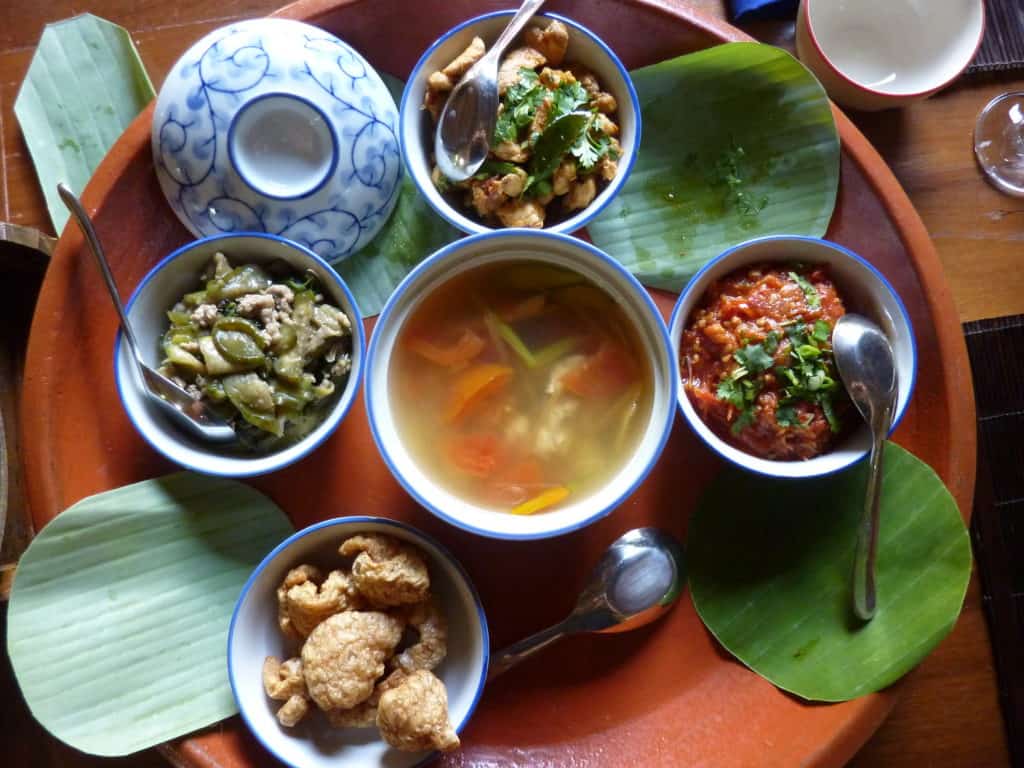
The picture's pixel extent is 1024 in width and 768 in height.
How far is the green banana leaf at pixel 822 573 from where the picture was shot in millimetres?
1723

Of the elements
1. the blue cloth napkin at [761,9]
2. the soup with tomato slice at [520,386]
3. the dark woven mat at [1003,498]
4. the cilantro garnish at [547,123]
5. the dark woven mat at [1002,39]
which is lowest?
the dark woven mat at [1003,498]

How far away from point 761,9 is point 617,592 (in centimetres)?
141

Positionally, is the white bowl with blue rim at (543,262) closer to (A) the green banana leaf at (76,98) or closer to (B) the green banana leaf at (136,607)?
(B) the green banana leaf at (136,607)

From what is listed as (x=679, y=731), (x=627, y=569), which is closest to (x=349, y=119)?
(x=627, y=569)

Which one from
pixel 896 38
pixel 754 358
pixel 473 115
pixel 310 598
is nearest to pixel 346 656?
pixel 310 598

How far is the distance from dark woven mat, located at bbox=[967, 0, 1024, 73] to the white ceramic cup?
8 cm

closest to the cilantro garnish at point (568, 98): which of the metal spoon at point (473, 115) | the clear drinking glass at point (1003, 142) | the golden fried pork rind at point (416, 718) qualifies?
the metal spoon at point (473, 115)

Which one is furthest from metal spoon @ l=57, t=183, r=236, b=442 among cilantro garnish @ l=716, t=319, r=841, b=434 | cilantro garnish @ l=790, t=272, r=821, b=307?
cilantro garnish @ l=790, t=272, r=821, b=307

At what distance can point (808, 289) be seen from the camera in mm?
1685

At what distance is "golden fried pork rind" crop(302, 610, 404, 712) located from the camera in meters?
1.54

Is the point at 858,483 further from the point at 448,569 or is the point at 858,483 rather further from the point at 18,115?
the point at 18,115

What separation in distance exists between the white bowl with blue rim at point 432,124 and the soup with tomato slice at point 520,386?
0.14 m

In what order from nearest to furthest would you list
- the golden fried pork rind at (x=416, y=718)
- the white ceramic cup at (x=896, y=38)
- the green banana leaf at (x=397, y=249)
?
the golden fried pork rind at (x=416, y=718) → the green banana leaf at (x=397, y=249) → the white ceramic cup at (x=896, y=38)

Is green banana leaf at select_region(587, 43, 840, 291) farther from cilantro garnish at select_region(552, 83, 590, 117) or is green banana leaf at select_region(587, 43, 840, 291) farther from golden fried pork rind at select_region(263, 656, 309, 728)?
golden fried pork rind at select_region(263, 656, 309, 728)
